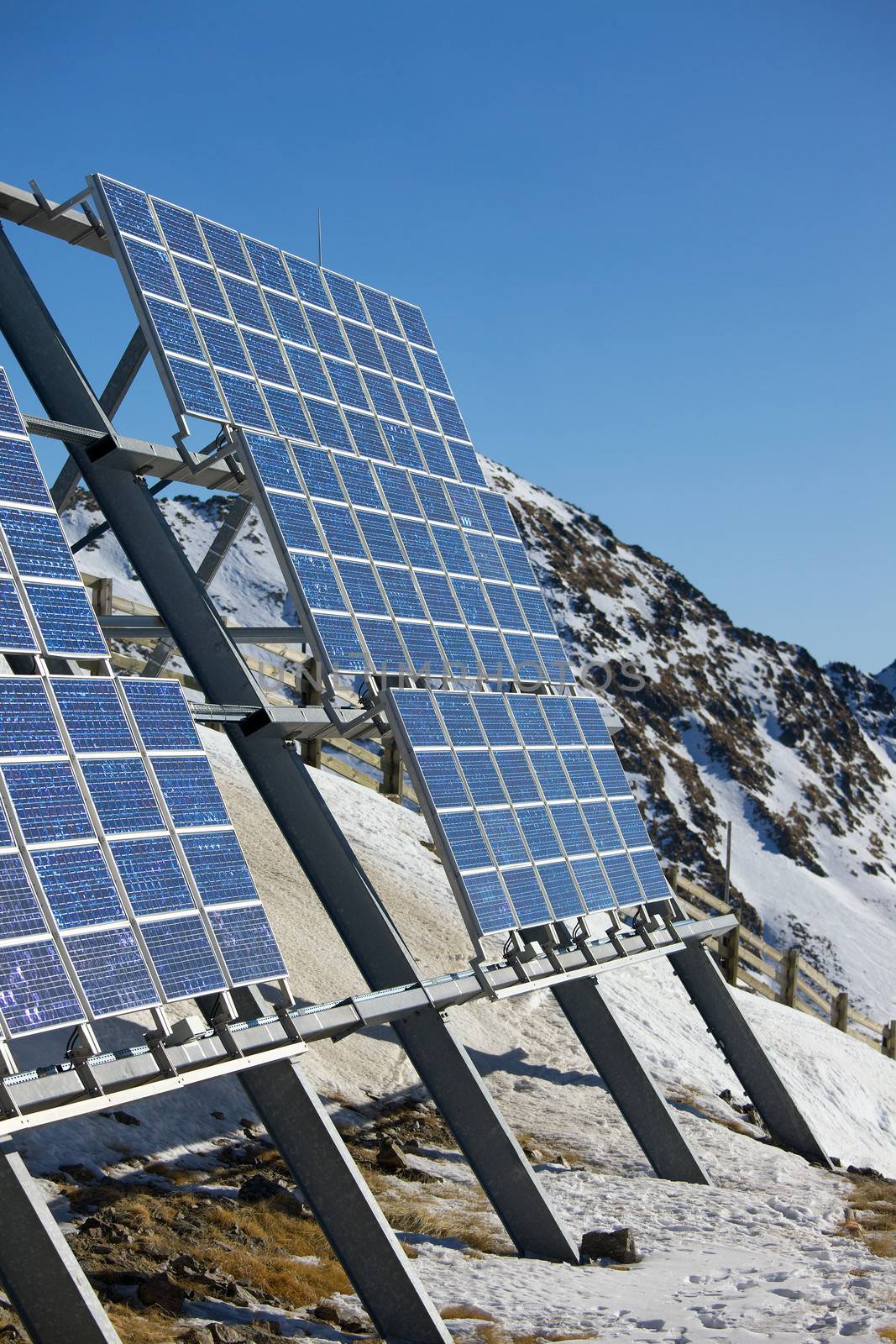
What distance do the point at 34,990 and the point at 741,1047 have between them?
13.4 meters

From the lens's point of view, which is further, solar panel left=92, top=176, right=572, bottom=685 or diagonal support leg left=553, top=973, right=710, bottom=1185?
diagonal support leg left=553, top=973, right=710, bottom=1185

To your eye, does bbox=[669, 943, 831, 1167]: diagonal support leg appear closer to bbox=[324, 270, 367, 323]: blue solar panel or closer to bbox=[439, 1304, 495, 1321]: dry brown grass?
bbox=[439, 1304, 495, 1321]: dry brown grass

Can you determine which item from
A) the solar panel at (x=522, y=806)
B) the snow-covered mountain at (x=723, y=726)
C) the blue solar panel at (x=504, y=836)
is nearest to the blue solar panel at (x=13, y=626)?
the solar panel at (x=522, y=806)

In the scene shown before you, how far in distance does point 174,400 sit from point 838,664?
129530 millimetres

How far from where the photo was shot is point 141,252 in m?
16.5

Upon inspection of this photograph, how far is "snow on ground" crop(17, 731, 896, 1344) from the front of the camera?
12.6 metres

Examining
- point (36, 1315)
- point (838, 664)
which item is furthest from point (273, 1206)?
point (838, 664)

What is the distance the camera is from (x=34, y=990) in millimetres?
9703

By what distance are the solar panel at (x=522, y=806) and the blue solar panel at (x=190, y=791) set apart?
10.6ft

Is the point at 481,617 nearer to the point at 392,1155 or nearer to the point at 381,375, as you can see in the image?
the point at 381,375

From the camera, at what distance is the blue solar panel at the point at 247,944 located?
1154 centimetres

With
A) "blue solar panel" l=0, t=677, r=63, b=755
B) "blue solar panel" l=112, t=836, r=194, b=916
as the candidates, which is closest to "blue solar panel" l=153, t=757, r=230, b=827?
"blue solar panel" l=112, t=836, r=194, b=916

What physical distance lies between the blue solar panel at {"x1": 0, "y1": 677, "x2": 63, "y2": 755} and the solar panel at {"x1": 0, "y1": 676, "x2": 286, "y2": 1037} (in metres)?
0.01

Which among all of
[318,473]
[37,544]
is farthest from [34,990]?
[318,473]
